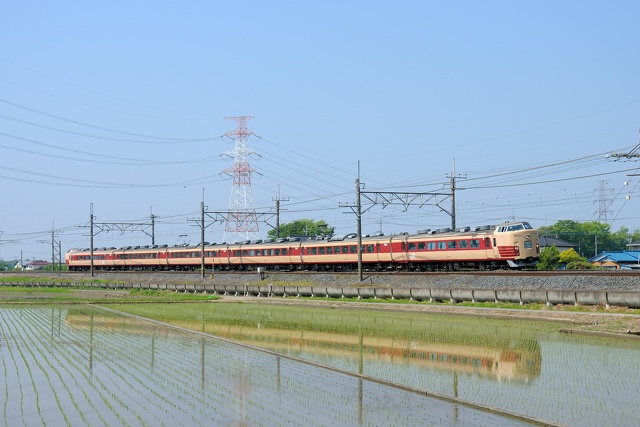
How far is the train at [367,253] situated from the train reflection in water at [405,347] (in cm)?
1755

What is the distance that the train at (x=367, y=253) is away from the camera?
44812mm

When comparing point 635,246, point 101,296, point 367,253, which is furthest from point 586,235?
point 101,296

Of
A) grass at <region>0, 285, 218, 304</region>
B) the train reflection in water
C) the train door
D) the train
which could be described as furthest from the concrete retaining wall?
Result: the train reflection in water

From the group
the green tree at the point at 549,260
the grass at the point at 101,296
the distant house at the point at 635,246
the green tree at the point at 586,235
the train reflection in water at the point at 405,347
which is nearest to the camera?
the train reflection in water at the point at 405,347

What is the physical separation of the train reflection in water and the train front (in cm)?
1711

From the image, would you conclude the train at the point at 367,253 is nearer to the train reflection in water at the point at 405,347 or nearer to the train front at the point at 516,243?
the train front at the point at 516,243

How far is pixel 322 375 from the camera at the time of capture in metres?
18.6

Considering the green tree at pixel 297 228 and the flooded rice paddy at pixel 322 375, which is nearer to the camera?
the flooded rice paddy at pixel 322 375

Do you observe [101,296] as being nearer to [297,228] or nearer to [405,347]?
[405,347]

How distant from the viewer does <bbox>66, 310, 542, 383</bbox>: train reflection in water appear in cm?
1939

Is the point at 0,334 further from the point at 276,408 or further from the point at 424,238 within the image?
the point at 424,238

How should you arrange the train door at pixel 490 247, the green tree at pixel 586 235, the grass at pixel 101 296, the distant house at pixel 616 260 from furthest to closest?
the green tree at pixel 586 235
the distant house at pixel 616 260
the grass at pixel 101 296
the train door at pixel 490 247

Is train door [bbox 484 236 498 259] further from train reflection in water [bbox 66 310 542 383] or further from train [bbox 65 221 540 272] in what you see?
train reflection in water [bbox 66 310 542 383]

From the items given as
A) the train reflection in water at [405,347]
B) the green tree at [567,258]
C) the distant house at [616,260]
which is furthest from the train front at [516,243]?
the green tree at [567,258]
